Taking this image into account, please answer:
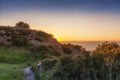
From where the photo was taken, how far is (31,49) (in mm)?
34969

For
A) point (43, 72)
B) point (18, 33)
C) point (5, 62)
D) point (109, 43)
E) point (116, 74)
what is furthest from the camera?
point (18, 33)

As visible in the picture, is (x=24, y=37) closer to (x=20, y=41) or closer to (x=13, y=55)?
(x=20, y=41)

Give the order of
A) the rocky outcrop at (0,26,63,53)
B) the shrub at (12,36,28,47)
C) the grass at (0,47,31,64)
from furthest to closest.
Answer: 1. the rocky outcrop at (0,26,63,53)
2. the shrub at (12,36,28,47)
3. the grass at (0,47,31,64)

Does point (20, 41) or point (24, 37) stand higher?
point (24, 37)

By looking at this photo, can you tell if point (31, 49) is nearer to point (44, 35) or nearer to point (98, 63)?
point (44, 35)

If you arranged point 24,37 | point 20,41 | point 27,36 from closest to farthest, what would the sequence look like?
1. point 20,41
2. point 24,37
3. point 27,36

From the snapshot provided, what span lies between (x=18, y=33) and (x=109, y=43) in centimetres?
2230

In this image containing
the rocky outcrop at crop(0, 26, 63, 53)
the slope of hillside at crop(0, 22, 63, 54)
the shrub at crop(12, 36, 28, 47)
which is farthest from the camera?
the rocky outcrop at crop(0, 26, 63, 53)

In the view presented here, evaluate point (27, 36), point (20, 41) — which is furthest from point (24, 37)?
point (20, 41)

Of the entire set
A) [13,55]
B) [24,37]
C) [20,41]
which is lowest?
[13,55]

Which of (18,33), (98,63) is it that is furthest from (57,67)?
(18,33)

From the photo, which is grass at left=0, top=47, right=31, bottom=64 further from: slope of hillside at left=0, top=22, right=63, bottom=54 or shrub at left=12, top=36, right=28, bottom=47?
slope of hillside at left=0, top=22, right=63, bottom=54

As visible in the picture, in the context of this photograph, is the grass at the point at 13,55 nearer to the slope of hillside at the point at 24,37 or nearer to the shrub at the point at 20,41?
the shrub at the point at 20,41

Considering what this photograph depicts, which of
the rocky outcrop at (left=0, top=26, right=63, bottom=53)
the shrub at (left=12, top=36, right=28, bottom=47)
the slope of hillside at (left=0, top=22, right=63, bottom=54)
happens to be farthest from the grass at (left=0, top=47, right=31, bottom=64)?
the rocky outcrop at (left=0, top=26, right=63, bottom=53)
